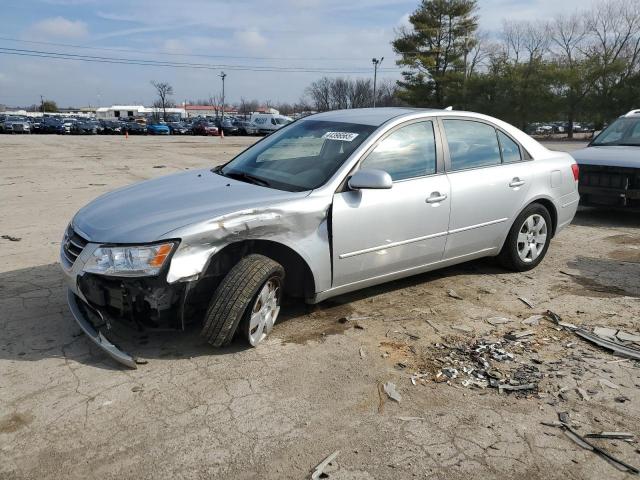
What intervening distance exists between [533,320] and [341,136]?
213 cm

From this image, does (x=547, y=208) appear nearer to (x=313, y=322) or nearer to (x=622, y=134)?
(x=313, y=322)

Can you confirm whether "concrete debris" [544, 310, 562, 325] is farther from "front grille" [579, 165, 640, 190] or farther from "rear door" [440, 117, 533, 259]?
"front grille" [579, 165, 640, 190]

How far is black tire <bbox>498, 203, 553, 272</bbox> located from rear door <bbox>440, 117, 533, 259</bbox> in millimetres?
132

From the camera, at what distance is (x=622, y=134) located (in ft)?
28.4

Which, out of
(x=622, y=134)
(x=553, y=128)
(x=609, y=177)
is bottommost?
(x=609, y=177)

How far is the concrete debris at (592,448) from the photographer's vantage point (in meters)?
2.60

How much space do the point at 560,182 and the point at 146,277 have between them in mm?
4250

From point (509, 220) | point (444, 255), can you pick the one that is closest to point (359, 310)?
point (444, 255)

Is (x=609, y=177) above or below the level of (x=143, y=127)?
below

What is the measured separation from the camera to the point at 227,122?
5228 cm

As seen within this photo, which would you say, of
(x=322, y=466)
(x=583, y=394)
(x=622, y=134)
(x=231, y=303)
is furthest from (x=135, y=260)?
(x=622, y=134)

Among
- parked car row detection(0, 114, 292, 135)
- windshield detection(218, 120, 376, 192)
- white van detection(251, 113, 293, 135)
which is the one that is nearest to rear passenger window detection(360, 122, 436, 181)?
windshield detection(218, 120, 376, 192)

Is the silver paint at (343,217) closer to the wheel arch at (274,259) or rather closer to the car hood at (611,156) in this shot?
the wheel arch at (274,259)

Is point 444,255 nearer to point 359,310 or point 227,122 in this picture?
point 359,310
